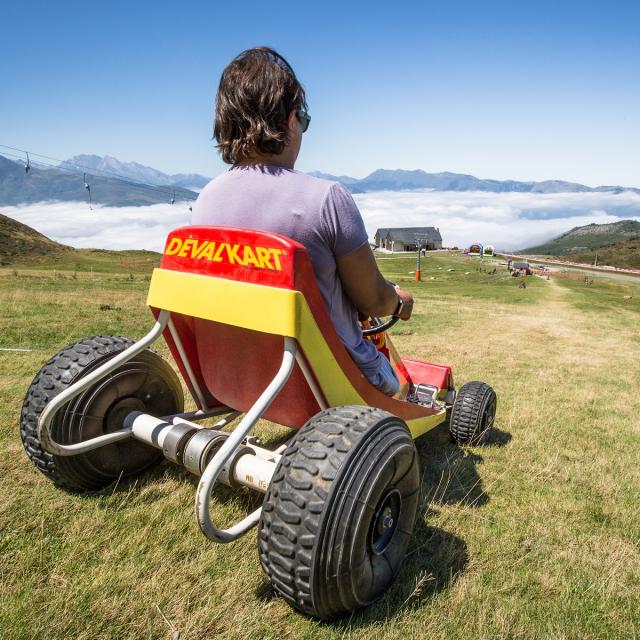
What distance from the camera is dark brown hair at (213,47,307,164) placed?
2342mm

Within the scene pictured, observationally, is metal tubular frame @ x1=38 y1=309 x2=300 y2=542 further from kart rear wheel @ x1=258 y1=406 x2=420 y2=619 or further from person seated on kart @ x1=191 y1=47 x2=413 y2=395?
person seated on kart @ x1=191 y1=47 x2=413 y2=395

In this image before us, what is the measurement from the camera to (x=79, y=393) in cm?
270

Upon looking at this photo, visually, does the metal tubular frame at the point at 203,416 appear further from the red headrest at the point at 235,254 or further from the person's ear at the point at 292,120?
the person's ear at the point at 292,120

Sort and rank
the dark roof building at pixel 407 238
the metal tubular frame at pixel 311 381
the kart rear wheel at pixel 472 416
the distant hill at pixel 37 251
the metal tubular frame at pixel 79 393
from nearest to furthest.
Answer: the metal tubular frame at pixel 311 381 → the metal tubular frame at pixel 79 393 → the kart rear wheel at pixel 472 416 → the distant hill at pixel 37 251 → the dark roof building at pixel 407 238

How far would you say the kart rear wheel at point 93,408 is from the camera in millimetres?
2879

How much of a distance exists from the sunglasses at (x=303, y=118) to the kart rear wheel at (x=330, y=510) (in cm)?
146

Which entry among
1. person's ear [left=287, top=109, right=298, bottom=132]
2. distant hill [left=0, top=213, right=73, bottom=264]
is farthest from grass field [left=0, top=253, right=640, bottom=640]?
distant hill [left=0, top=213, right=73, bottom=264]

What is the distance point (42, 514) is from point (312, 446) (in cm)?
192

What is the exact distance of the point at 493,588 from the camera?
2459 millimetres

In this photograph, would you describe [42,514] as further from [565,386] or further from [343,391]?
[565,386]

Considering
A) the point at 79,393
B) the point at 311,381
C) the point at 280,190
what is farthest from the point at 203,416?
the point at 280,190

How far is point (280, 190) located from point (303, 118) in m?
0.50

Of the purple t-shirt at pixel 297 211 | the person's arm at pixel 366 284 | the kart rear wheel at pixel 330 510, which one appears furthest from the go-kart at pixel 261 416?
the person's arm at pixel 366 284

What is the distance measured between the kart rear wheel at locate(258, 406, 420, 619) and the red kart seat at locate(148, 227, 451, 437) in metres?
0.37
